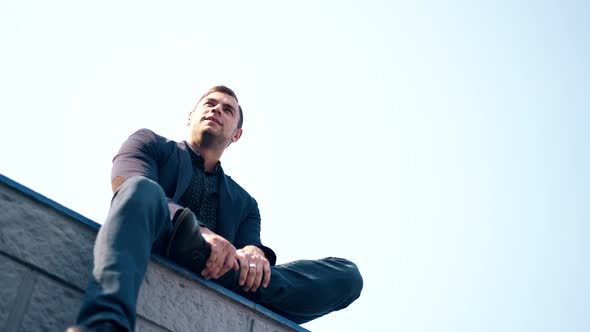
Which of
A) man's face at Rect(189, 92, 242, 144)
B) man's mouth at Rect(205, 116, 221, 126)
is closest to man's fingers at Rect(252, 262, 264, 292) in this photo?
man's face at Rect(189, 92, 242, 144)

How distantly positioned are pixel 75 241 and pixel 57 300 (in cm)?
31

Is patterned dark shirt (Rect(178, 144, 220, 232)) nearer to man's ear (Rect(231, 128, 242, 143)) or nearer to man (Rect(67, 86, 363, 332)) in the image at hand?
man (Rect(67, 86, 363, 332))

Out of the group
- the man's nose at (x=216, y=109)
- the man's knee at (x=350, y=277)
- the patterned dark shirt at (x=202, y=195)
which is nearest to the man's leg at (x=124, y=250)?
the patterned dark shirt at (x=202, y=195)

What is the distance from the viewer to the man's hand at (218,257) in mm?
3957

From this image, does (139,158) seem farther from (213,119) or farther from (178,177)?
(213,119)

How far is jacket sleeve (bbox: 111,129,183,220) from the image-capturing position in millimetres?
4273

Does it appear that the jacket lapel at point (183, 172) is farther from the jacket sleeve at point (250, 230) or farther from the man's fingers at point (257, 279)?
the man's fingers at point (257, 279)

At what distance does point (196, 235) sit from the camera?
12.9 ft

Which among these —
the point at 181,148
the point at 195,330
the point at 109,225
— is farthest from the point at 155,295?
the point at 181,148

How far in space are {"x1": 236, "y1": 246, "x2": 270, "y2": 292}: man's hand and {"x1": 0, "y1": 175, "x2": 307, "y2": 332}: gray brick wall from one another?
5.5 inches

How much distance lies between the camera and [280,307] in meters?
4.44

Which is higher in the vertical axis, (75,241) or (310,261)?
(310,261)

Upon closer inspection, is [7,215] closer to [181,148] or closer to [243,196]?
[181,148]

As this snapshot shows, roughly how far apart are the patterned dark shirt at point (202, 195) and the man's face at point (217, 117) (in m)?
0.42
